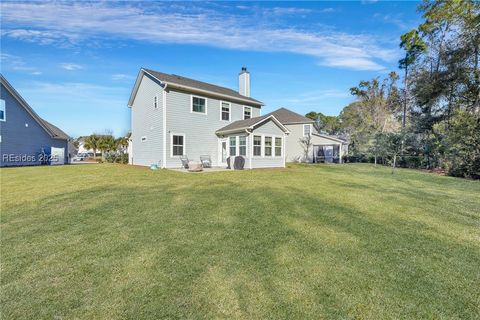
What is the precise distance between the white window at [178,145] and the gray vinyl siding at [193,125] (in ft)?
0.66

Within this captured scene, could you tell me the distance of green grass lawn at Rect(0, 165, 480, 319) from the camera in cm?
226

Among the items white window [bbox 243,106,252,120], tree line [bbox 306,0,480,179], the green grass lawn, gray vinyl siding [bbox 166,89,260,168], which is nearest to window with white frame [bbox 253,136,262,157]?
gray vinyl siding [bbox 166,89,260,168]

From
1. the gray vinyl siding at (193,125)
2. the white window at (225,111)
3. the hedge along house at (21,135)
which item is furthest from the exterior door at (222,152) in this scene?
the hedge along house at (21,135)

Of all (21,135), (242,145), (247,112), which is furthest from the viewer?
(247,112)

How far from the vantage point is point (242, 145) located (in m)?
15.0

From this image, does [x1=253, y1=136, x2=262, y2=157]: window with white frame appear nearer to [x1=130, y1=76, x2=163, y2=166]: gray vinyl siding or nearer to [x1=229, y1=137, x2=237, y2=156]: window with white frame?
[x1=229, y1=137, x2=237, y2=156]: window with white frame

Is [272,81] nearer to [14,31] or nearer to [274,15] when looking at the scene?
[274,15]

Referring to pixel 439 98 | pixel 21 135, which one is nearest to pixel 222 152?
pixel 21 135

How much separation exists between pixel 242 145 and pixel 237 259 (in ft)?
39.6

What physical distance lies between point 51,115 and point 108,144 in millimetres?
7387

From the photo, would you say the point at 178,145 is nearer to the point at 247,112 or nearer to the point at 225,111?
the point at 225,111

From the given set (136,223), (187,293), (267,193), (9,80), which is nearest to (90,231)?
(136,223)

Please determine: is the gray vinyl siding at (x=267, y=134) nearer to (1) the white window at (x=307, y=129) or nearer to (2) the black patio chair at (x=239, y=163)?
(2) the black patio chair at (x=239, y=163)

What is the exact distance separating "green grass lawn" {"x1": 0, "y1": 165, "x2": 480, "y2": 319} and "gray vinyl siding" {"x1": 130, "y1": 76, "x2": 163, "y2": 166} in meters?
9.46
